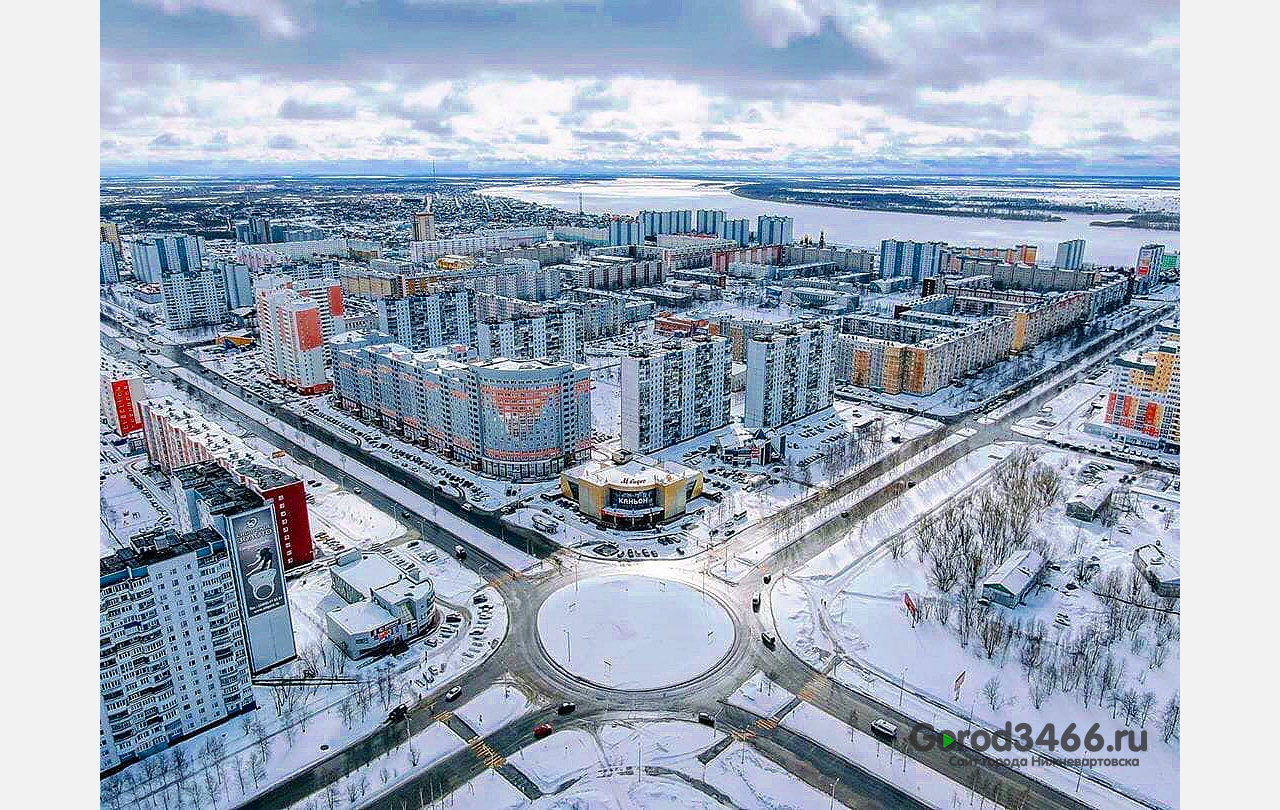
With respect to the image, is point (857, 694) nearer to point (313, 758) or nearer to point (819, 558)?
point (819, 558)

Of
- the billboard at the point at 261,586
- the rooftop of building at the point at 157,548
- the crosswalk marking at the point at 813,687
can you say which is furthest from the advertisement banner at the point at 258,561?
the crosswalk marking at the point at 813,687

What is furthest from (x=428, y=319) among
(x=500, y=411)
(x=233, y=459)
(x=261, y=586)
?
(x=261, y=586)

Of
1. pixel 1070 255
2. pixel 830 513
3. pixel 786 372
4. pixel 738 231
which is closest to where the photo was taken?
pixel 830 513

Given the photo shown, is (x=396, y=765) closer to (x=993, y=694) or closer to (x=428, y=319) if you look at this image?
(x=993, y=694)

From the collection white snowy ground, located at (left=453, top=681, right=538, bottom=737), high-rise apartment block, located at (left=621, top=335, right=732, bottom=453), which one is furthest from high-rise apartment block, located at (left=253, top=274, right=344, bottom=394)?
white snowy ground, located at (left=453, top=681, right=538, bottom=737)

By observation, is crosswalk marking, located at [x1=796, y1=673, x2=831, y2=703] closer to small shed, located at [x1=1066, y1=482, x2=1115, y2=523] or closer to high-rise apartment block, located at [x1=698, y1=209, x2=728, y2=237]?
small shed, located at [x1=1066, y1=482, x2=1115, y2=523]

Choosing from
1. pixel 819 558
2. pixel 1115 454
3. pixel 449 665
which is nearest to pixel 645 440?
pixel 819 558

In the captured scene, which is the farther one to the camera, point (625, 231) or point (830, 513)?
point (625, 231)
